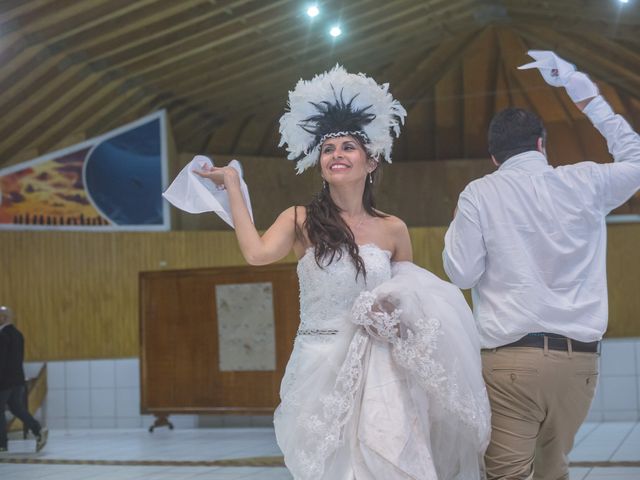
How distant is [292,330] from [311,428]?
21.5 feet

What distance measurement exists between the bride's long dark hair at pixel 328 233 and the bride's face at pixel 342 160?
32mm

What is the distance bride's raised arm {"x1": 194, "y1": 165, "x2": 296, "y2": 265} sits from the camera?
2.92 m

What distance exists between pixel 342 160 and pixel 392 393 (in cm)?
76

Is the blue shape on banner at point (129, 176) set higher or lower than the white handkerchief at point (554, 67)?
higher

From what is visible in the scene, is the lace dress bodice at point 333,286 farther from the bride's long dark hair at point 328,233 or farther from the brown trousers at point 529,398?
the brown trousers at point 529,398

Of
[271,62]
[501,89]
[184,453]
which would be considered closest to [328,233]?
[184,453]

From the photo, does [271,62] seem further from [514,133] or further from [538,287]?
[538,287]

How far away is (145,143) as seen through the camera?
44.4ft

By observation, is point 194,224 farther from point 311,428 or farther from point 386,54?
point 311,428

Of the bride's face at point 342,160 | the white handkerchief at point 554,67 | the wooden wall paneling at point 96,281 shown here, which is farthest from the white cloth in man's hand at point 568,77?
the wooden wall paneling at point 96,281

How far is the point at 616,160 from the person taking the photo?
3.07 m

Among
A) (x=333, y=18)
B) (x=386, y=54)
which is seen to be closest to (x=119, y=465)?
(x=333, y=18)

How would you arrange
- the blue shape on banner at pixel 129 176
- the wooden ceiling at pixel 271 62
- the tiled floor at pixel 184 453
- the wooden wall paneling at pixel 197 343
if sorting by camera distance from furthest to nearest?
the blue shape on banner at pixel 129 176
the wooden ceiling at pixel 271 62
the wooden wall paneling at pixel 197 343
the tiled floor at pixel 184 453

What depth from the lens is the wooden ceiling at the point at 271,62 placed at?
10.6 m
